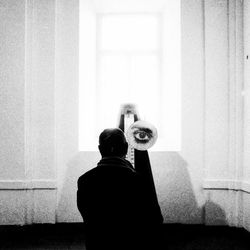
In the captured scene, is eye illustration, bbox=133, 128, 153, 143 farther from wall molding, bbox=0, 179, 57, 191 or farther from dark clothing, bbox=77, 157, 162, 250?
wall molding, bbox=0, 179, 57, 191

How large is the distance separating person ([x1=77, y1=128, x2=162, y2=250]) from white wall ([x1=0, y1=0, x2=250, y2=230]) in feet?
7.06

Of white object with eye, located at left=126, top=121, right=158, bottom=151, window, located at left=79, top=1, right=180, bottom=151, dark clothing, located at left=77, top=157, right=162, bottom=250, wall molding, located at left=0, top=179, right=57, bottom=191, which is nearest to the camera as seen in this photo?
dark clothing, located at left=77, top=157, right=162, bottom=250

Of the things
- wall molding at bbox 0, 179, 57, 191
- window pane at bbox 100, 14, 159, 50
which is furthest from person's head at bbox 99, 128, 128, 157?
window pane at bbox 100, 14, 159, 50

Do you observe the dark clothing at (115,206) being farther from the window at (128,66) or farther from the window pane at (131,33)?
the window pane at (131,33)

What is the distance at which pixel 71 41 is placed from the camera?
3939mm

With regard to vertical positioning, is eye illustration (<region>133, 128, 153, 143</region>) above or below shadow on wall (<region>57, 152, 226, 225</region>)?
above

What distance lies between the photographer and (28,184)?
12.5ft

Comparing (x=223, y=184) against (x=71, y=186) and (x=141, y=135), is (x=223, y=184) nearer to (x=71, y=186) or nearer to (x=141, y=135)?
(x=141, y=135)

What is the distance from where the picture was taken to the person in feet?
5.56

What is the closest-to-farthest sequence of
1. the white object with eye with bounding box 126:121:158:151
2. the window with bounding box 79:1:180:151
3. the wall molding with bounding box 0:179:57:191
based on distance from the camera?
the white object with eye with bounding box 126:121:158:151
the wall molding with bounding box 0:179:57:191
the window with bounding box 79:1:180:151

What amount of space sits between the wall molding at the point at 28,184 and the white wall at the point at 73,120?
1cm

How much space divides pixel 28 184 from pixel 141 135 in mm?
1841

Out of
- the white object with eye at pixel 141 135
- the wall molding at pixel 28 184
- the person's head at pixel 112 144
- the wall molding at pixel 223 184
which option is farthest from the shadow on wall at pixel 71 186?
the person's head at pixel 112 144

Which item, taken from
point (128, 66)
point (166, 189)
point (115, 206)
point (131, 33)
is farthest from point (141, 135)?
point (131, 33)
